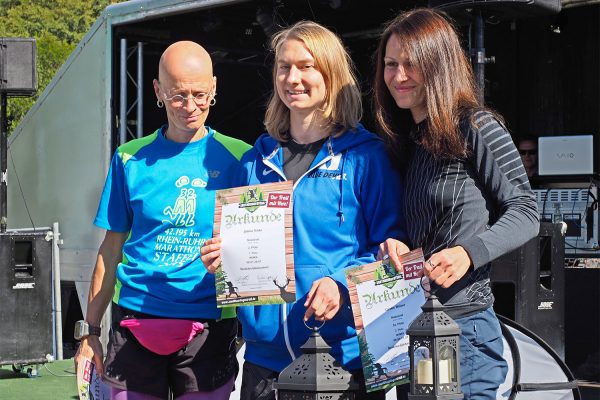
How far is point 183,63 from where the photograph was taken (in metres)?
2.83

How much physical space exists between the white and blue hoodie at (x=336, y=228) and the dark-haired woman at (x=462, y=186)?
0.32ft

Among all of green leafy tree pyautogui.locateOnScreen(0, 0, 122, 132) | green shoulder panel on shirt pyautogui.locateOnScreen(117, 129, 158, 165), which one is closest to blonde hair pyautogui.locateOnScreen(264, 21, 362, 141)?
green shoulder panel on shirt pyautogui.locateOnScreen(117, 129, 158, 165)

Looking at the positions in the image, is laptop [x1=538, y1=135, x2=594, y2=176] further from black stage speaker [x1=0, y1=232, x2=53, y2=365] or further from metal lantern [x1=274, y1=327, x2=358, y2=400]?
metal lantern [x1=274, y1=327, x2=358, y2=400]

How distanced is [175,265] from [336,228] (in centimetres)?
59

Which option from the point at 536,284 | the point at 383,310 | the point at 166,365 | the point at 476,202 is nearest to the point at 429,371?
the point at 383,310

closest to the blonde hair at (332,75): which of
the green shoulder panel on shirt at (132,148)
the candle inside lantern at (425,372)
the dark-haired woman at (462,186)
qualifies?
the dark-haired woman at (462,186)

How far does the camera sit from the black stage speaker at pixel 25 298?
24.3ft

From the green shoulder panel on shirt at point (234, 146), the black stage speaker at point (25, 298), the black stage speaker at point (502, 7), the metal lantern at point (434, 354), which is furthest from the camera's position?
the black stage speaker at point (25, 298)

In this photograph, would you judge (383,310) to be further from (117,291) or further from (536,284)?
(536,284)

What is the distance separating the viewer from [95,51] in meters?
8.09

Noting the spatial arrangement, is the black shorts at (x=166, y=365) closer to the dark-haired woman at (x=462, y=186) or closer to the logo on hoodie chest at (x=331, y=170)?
the logo on hoodie chest at (x=331, y=170)

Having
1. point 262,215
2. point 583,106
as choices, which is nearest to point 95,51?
point 583,106

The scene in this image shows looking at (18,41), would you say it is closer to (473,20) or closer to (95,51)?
(95,51)

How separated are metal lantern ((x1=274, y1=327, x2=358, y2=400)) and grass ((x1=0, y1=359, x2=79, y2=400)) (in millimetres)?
4422
